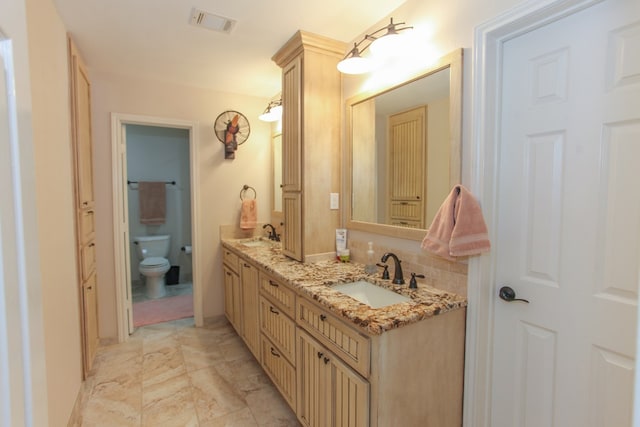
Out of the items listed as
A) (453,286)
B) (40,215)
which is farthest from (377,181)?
(40,215)

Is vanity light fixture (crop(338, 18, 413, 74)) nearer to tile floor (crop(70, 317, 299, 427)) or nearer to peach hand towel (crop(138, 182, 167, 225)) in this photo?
tile floor (crop(70, 317, 299, 427))

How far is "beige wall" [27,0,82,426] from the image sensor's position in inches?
58.3

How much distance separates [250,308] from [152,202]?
116 inches

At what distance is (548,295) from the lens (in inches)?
50.3

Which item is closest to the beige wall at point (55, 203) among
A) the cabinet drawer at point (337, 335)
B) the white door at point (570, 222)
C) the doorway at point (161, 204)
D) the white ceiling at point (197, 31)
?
the white ceiling at point (197, 31)

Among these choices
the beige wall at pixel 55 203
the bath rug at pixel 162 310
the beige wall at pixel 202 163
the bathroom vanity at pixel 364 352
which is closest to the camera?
the bathroom vanity at pixel 364 352

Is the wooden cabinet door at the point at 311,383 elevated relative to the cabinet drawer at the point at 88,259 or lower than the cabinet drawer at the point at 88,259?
lower

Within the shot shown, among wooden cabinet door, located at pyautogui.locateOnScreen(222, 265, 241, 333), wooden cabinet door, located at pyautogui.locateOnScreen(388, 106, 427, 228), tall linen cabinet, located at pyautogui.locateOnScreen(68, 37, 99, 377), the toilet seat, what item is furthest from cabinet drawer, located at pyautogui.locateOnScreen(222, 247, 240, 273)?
wooden cabinet door, located at pyautogui.locateOnScreen(388, 106, 427, 228)

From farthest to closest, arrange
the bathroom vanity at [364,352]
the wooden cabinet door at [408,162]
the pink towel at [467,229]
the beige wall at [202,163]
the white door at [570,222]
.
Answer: the beige wall at [202,163], the wooden cabinet door at [408,162], the pink towel at [467,229], the bathroom vanity at [364,352], the white door at [570,222]

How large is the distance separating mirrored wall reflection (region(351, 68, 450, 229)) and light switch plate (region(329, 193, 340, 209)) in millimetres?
135

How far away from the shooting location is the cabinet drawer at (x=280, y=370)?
1874 millimetres

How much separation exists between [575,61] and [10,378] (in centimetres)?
184

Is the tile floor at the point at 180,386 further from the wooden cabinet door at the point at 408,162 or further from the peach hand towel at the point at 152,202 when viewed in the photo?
the peach hand towel at the point at 152,202

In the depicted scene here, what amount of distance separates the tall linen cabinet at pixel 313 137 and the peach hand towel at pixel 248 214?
3.69 ft
